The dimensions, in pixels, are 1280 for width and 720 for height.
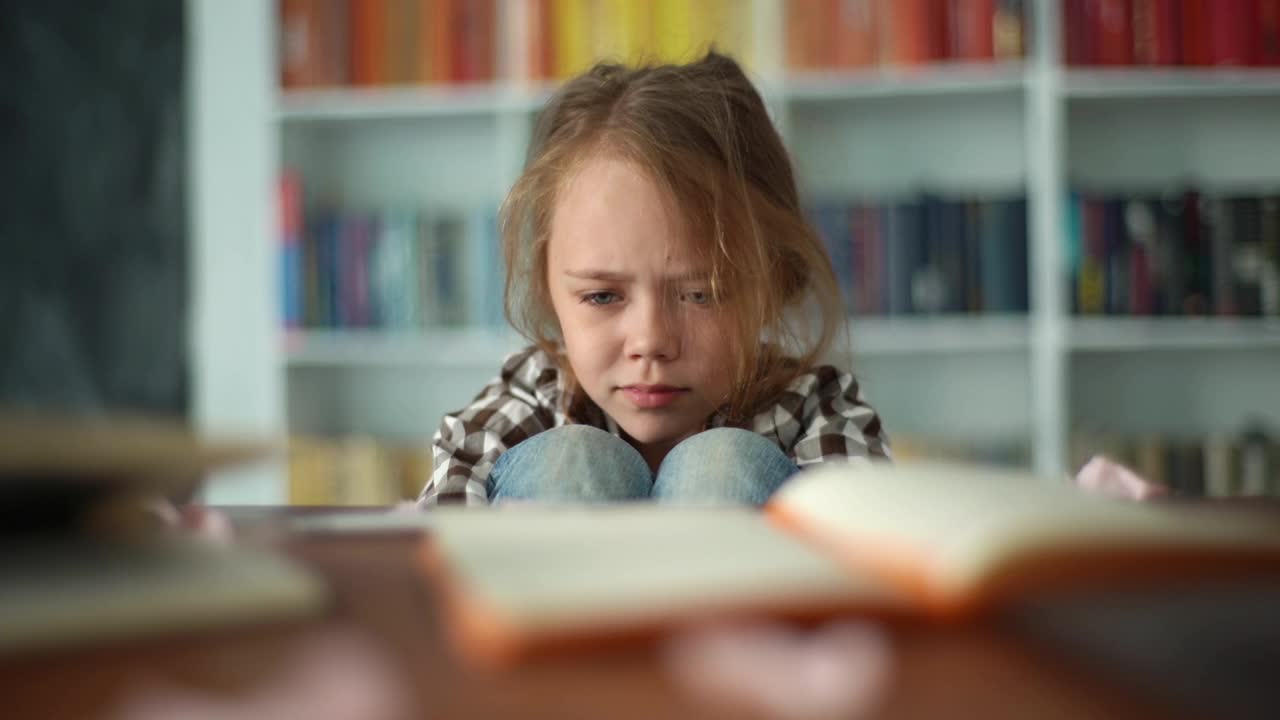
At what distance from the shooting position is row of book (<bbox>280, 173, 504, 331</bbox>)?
237 centimetres

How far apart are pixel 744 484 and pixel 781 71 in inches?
62.8

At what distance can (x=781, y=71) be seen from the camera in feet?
7.41

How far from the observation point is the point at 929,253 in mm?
2250

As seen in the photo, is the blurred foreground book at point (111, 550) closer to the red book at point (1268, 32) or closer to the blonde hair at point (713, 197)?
the blonde hair at point (713, 197)

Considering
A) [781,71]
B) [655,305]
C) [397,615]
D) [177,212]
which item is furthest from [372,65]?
[397,615]

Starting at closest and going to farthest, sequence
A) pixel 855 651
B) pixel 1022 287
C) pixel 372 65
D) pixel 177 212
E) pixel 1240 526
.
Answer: pixel 855 651, pixel 1240 526, pixel 1022 287, pixel 372 65, pixel 177 212

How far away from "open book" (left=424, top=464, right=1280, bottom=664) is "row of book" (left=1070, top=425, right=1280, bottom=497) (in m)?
1.92

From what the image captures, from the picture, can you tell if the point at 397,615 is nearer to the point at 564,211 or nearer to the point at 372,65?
the point at 564,211

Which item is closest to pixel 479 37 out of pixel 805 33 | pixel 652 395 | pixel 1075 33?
pixel 805 33

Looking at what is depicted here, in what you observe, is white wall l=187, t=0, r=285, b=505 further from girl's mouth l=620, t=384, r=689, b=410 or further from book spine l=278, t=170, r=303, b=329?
girl's mouth l=620, t=384, r=689, b=410

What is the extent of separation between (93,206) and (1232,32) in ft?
7.60

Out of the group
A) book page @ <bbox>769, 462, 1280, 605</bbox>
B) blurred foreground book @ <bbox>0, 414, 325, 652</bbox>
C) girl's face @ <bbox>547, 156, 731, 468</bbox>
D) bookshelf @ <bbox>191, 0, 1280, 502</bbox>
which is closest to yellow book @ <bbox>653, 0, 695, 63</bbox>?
bookshelf @ <bbox>191, 0, 1280, 502</bbox>

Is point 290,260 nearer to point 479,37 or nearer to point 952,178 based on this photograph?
point 479,37

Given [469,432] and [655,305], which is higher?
[655,305]
